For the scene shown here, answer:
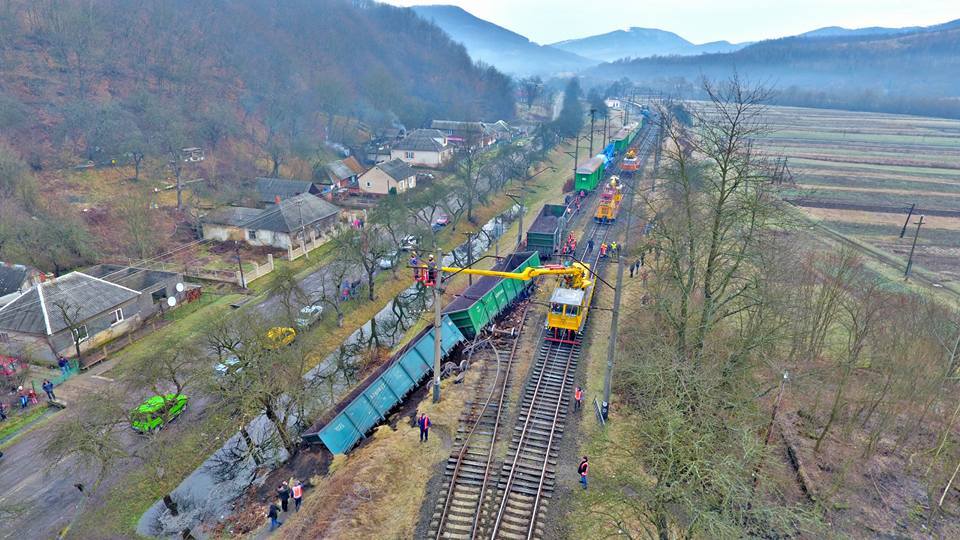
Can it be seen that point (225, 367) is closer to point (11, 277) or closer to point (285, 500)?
point (285, 500)

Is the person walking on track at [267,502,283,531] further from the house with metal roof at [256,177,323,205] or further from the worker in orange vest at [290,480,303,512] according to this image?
the house with metal roof at [256,177,323,205]

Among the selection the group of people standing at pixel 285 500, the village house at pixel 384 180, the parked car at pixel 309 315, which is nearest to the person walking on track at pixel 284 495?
the group of people standing at pixel 285 500

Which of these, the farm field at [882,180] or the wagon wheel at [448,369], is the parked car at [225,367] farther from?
the farm field at [882,180]

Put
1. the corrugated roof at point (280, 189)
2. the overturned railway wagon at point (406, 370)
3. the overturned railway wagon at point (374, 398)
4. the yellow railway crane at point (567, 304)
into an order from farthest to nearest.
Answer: the corrugated roof at point (280, 189), the yellow railway crane at point (567, 304), the overturned railway wagon at point (406, 370), the overturned railway wagon at point (374, 398)

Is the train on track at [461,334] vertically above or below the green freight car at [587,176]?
below

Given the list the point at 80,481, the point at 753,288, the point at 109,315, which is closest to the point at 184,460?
the point at 80,481

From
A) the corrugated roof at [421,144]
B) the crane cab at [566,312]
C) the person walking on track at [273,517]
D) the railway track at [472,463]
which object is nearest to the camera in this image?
the railway track at [472,463]
